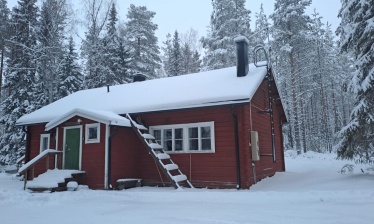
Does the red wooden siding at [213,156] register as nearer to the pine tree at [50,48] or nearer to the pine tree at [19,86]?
the pine tree at [50,48]

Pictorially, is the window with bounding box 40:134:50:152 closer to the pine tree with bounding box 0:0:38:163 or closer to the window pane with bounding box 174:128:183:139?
the window pane with bounding box 174:128:183:139

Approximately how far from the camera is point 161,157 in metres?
11.1

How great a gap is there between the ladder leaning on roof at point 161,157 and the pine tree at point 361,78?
617cm

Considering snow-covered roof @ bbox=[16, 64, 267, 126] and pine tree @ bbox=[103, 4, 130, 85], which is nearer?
snow-covered roof @ bbox=[16, 64, 267, 126]

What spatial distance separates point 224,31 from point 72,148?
2147cm

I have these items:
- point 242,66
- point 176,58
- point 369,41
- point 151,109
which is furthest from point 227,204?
point 176,58

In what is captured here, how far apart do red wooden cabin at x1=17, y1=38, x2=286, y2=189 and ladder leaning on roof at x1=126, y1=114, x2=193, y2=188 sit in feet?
0.66

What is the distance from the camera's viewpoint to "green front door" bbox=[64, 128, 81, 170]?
12.0 metres

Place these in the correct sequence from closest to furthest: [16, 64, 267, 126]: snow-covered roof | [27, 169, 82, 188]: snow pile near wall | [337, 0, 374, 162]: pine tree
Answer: [337, 0, 374, 162]: pine tree → [27, 169, 82, 188]: snow pile near wall → [16, 64, 267, 126]: snow-covered roof

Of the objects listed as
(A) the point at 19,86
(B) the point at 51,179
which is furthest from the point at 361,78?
(A) the point at 19,86

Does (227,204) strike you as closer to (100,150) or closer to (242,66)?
(100,150)

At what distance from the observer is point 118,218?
600 cm

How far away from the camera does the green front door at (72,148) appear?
12.0 m

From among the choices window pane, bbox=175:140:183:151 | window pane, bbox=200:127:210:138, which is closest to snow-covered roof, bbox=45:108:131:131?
window pane, bbox=175:140:183:151
